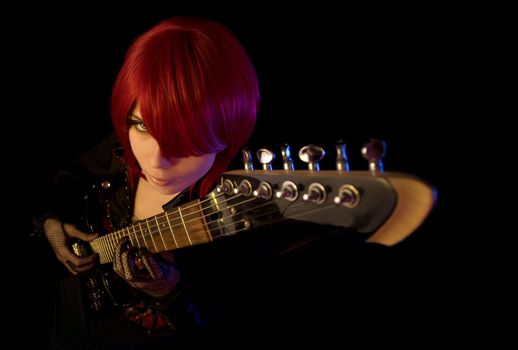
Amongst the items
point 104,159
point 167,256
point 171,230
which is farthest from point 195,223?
point 104,159

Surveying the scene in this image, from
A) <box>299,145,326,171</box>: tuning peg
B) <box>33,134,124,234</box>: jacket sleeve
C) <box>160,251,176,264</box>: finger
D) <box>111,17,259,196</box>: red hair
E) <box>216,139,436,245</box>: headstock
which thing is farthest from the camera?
<box>33,134,124,234</box>: jacket sleeve

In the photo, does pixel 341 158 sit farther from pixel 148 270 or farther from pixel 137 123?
pixel 148 270

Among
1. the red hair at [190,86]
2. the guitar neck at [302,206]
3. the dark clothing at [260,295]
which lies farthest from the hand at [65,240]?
the red hair at [190,86]

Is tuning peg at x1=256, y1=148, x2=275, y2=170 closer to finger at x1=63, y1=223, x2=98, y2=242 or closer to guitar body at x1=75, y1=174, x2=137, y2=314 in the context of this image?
guitar body at x1=75, y1=174, x2=137, y2=314

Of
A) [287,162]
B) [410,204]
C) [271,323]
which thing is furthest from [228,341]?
[410,204]

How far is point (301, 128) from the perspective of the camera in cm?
97

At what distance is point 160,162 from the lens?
887 mm

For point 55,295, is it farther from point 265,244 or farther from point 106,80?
point 265,244

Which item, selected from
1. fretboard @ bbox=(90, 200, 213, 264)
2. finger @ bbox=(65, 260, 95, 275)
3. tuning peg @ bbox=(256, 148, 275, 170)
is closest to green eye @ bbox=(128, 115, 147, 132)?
fretboard @ bbox=(90, 200, 213, 264)

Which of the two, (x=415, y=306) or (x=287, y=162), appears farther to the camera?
(x=415, y=306)

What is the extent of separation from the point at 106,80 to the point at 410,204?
55.5 inches

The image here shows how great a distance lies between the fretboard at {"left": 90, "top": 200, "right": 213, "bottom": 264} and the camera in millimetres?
887

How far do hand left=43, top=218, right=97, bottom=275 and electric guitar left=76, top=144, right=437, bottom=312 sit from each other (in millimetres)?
569

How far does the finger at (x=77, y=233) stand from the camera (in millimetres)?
1397
